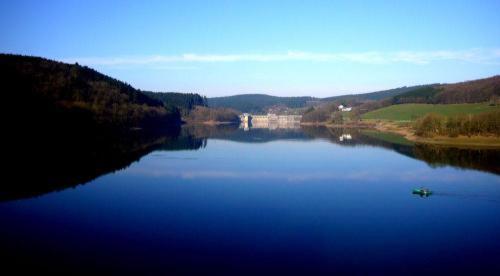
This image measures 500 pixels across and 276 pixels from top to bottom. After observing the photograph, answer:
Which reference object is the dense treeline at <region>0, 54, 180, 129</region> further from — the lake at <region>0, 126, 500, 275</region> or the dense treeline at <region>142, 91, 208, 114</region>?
the dense treeline at <region>142, 91, 208, 114</region>

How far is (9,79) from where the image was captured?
62.2m

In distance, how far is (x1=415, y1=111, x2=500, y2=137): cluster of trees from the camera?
5678 centimetres

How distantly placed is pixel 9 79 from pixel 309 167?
4498cm

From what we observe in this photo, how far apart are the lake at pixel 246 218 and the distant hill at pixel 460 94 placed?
2376 inches

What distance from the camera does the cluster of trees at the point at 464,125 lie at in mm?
56781

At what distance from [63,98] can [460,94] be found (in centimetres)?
8055

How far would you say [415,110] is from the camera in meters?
103

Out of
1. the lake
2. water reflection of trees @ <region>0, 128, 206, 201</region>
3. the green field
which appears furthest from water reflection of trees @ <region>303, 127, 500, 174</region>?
the green field

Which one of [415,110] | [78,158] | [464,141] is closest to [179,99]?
[415,110]

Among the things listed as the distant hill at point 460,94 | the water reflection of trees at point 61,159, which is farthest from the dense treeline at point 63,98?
the distant hill at point 460,94

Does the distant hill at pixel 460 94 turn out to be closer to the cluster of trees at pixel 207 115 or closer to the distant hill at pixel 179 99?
the cluster of trees at pixel 207 115

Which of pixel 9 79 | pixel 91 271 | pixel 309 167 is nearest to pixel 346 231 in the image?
pixel 91 271

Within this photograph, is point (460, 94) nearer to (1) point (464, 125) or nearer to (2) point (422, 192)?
(1) point (464, 125)

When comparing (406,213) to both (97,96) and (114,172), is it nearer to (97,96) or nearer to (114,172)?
(114,172)
